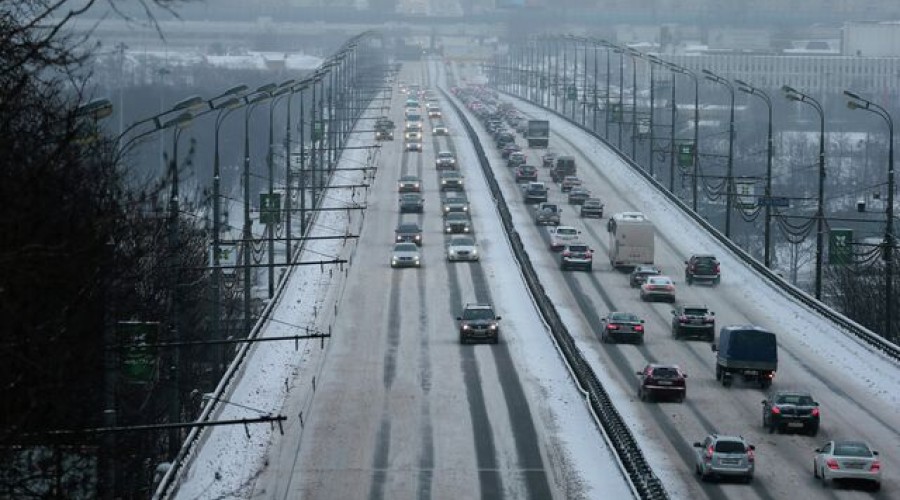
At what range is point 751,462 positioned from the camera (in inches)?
1361

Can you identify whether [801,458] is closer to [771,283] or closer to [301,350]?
[301,350]

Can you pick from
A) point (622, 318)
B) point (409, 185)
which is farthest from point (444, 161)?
point (622, 318)

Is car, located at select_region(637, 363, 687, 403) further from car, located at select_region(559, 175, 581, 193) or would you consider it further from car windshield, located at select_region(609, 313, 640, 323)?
car, located at select_region(559, 175, 581, 193)

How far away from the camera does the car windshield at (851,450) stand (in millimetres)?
34219

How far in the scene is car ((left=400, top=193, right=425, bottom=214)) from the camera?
286 feet

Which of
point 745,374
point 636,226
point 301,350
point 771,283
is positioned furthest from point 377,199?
point 745,374

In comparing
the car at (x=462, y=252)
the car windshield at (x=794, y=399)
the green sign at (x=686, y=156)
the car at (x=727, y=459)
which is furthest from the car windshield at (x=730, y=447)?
the green sign at (x=686, y=156)

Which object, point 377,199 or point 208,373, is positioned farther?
point 377,199

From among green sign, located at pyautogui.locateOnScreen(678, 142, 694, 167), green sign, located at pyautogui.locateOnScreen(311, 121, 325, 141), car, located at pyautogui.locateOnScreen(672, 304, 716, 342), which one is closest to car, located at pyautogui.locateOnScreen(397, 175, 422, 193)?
green sign, located at pyautogui.locateOnScreen(311, 121, 325, 141)

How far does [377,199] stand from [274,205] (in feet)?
98.8

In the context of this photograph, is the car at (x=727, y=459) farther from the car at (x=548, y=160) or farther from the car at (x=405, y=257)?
the car at (x=548, y=160)

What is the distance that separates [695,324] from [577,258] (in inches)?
625

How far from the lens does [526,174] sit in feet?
331

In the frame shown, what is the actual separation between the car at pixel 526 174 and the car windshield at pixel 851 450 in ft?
217
